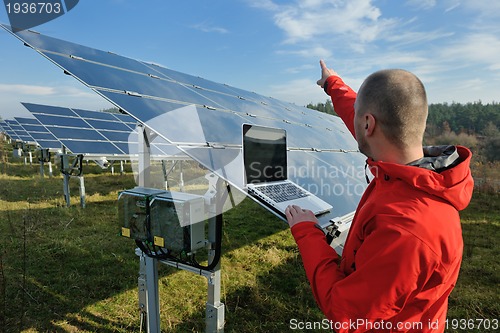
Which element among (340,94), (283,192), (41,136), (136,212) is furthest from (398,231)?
(41,136)

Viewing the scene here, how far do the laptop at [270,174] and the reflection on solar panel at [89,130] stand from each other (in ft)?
17.2

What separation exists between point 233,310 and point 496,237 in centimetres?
756

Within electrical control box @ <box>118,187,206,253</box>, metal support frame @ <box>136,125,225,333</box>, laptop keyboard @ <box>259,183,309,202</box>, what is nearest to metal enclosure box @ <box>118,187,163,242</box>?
electrical control box @ <box>118,187,206,253</box>

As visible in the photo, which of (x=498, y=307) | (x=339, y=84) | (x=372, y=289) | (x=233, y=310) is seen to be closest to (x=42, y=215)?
(x=233, y=310)

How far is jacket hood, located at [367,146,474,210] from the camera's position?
Result: 1.39 m

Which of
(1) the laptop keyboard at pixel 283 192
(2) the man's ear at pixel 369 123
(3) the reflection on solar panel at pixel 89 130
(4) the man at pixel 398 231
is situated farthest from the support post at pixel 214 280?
(3) the reflection on solar panel at pixel 89 130

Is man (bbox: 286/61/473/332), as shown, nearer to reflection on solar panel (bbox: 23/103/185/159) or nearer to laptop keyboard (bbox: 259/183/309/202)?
laptop keyboard (bbox: 259/183/309/202)

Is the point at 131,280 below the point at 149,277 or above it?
below

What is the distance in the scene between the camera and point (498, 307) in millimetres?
4855

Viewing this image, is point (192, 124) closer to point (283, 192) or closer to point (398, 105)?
point (283, 192)

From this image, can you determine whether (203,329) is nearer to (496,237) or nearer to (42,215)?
(42,215)

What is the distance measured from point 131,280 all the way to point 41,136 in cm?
1287

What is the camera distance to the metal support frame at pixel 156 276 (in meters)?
3.05

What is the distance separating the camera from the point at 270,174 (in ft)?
10.5
